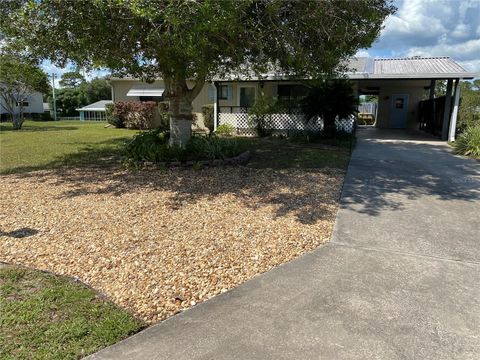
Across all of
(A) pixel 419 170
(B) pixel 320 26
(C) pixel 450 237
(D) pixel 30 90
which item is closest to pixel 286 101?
(A) pixel 419 170

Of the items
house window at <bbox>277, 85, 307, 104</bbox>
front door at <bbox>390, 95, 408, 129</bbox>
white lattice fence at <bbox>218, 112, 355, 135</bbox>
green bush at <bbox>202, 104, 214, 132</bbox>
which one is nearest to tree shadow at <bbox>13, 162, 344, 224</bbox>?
white lattice fence at <bbox>218, 112, 355, 135</bbox>

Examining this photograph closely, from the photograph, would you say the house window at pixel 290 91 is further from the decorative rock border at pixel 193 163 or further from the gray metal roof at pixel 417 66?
the decorative rock border at pixel 193 163

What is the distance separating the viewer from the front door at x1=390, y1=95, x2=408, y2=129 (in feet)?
72.2

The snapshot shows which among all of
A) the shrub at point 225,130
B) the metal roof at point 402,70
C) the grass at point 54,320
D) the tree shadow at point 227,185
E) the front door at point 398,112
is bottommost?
the grass at point 54,320

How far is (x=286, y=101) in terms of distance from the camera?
16.0 meters

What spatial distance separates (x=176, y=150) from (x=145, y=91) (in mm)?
15648

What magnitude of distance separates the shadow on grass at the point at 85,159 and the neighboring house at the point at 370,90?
4935 mm

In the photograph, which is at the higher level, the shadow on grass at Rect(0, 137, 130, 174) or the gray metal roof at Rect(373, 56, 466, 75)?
the gray metal roof at Rect(373, 56, 466, 75)

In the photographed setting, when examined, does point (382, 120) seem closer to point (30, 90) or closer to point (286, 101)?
point (286, 101)

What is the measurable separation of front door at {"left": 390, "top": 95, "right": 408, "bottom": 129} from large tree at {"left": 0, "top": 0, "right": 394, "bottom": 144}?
15.7 meters

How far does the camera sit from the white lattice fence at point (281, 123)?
15.5 metres

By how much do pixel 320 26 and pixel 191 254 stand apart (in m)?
4.93

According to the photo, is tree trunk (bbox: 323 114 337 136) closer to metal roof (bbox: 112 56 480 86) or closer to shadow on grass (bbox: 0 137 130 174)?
metal roof (bbox: 112 56 480 86)

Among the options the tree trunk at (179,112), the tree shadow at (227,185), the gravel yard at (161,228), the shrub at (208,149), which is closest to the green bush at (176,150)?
the shrub at (208,149)
